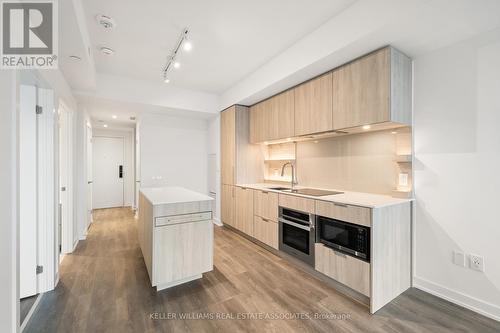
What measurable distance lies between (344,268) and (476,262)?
1.12 m

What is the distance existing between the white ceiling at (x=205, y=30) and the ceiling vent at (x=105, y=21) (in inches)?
1.8

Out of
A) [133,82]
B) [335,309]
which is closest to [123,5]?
[133,82]

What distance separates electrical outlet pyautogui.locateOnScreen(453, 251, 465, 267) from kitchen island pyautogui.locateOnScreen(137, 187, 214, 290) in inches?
95.4

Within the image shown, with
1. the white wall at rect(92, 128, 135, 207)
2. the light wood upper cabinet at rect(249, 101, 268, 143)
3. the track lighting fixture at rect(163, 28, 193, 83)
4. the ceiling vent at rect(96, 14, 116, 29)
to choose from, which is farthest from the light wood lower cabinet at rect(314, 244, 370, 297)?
the white wall at rect(92, 128, 135, 207)

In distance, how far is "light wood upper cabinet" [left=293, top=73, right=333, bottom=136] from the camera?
2.69m

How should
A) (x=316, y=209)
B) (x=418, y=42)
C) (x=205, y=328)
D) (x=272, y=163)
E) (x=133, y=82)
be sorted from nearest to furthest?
(x=205, y=328), (x=418, y=42), (x=316, y=209), (x=133, y=82), (x=272, y=163)

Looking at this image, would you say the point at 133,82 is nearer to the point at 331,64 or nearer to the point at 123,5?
the point at 123,5

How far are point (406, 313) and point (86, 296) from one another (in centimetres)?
299

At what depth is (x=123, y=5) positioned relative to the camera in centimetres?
208

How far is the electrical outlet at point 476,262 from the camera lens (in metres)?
1.96

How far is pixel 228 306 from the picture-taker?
2.04 m

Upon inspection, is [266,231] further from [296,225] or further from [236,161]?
[236,161]

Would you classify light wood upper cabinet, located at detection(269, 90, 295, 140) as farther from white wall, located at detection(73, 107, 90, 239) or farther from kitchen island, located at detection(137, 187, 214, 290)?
white wall, located at detection(73, 107, 90, 239)

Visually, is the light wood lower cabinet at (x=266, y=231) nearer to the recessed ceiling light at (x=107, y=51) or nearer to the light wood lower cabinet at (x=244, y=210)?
the light wood lower cabinet at (x=244, y=210)
